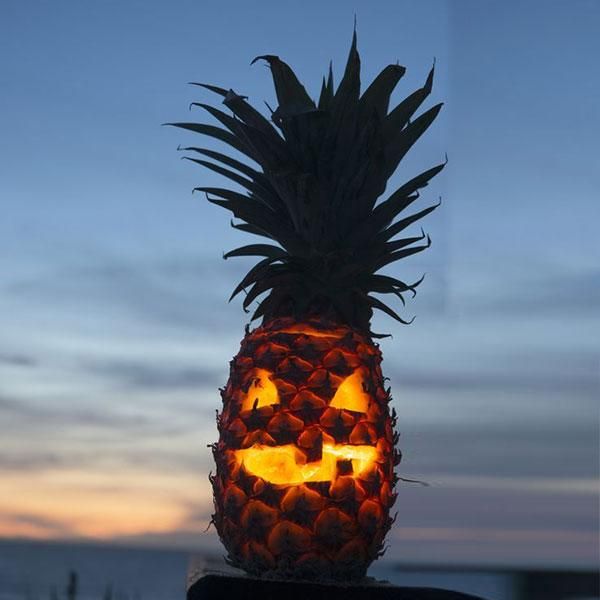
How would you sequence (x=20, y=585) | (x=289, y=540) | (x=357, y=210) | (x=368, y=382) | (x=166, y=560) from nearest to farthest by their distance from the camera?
1. (x=289, y=540)
2. (x=368, y=382)
3. (x=357, y=210)
4. (x=20, y=585)
5. (x=166, y=560)

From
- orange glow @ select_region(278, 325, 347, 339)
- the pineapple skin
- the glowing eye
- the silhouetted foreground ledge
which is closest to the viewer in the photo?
the silhouetted foreground ledge

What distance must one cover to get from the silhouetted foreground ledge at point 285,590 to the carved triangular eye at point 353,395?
91 cm

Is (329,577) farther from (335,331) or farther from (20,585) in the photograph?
(20,585)

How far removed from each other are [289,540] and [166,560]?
86734mm

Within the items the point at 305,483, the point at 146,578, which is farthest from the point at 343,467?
the point at 146,578

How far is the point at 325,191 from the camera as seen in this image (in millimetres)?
5238

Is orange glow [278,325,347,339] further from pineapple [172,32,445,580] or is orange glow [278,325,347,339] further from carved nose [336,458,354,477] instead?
carved nose [336,458,354,477]

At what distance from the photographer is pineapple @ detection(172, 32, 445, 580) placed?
15.3ft

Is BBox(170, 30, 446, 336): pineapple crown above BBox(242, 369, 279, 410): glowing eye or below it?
above

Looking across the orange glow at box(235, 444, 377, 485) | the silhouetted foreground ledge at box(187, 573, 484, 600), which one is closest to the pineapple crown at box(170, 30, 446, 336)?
the orange glow at box(235, 444, 377, 485)

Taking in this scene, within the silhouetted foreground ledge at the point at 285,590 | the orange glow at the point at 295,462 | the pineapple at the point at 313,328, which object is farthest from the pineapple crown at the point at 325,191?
the silhouetted foreground ledge at the point at 285,590

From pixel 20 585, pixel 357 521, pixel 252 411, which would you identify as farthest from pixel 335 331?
pixel 20 585

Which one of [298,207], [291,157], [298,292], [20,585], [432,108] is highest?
[432,108]

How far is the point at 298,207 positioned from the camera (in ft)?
17.0
